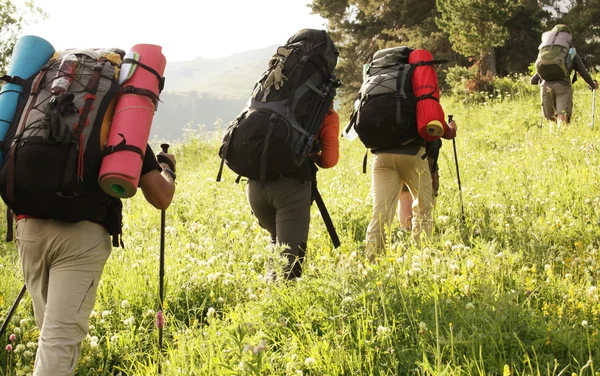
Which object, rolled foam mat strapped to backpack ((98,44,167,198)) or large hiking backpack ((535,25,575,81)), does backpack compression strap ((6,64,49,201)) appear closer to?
rolled foam mat strapped to backpack ((98,44,167,198))

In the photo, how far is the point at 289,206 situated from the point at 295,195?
108mm

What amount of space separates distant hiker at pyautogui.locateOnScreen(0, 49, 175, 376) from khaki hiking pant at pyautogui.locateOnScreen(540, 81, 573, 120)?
10.7 metres

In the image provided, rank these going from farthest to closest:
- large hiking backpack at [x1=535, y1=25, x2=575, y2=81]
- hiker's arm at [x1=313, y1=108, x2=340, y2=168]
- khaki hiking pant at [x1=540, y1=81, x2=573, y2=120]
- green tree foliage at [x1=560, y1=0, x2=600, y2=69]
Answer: green tree foliage at [x1=560, y1=0, x2=600, y2=69] < khaki hiking pant at [x1=540, y1=81, x2=573, y2=120] < large hiking backpack at [x1=535, y1=25, x2=575, y2=81] < hiker's arm at [x1=313, y1=108, x2=340, y2=168]

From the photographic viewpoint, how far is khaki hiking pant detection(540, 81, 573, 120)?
11.6 meters

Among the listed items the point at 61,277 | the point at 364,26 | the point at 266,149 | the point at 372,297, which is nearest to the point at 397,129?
the point at 266,149

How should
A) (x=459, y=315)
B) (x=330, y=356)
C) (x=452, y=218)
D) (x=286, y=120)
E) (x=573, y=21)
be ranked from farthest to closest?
(x=573, y=21) → (x=452, y=218) → (x=286, y=120) → (x=459, y=315) → (x=330, y=356)

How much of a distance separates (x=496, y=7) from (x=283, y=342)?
17004mm

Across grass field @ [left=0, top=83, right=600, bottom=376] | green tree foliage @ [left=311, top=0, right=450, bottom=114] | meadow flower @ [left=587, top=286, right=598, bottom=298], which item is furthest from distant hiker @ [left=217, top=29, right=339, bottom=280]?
green tree foliage @ [left=311, top=0, right=450, bottom=114]

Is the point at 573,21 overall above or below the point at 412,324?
above

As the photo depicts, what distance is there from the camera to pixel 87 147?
309 cm

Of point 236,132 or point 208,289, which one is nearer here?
point 236,132

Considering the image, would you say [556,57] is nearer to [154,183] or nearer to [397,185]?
[397,185]

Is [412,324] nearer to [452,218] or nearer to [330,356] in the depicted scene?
[330,356]

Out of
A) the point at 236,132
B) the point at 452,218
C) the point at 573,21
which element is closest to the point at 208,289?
the point at 236,132
